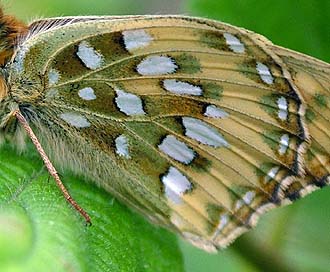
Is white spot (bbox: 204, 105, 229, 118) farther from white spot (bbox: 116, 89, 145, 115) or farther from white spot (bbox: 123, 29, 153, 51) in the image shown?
white spot (bbox: 123, 29, 153, 51)

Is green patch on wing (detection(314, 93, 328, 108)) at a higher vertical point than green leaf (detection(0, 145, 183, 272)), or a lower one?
higher

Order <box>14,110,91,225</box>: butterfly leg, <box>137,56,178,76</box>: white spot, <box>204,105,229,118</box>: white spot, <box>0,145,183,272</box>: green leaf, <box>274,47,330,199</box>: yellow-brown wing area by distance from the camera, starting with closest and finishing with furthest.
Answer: <box>0,145,183,272</box>: green leaf → <box>14,110,91,225</box>: butterfly leg → <box>274,47,330,199</box>: yellow-brown wing area → <box>137,56,178,76</box>: white spot → <box>204,105,229,118</box>: white spot

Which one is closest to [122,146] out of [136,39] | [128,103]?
[128,103]

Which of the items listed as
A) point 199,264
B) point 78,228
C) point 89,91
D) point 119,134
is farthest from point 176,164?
point 199,264

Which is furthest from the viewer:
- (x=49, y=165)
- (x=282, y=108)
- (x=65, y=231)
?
(x=282, y=108)

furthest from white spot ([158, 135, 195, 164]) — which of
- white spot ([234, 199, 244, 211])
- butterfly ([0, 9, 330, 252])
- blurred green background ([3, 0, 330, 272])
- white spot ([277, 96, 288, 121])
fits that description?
blurred green background ([3, 0, 330, 272])

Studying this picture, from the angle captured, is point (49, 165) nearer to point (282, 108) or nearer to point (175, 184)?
point (175, 184)

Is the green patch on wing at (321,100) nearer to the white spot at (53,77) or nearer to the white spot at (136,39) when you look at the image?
the white spot at (136,39)
